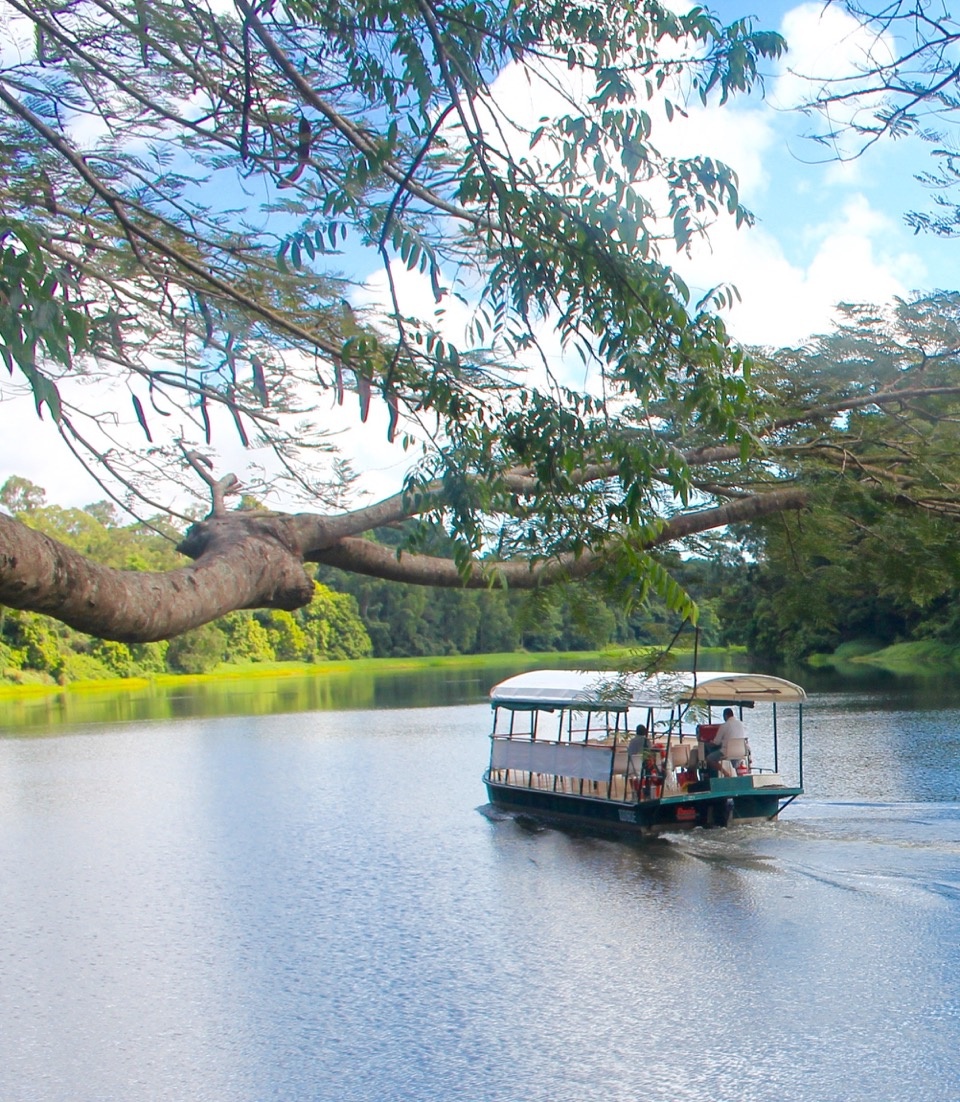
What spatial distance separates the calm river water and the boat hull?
28 centimetres

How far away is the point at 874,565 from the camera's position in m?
8.55

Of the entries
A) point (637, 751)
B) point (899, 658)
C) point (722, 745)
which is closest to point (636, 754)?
point (637, 751)

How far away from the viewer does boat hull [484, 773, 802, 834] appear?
17.3 metres

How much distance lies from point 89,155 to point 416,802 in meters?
17.3

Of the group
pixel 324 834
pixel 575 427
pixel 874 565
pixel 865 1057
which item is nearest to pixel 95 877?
pixel 324 834

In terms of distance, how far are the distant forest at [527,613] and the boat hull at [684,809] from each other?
7.27 feet

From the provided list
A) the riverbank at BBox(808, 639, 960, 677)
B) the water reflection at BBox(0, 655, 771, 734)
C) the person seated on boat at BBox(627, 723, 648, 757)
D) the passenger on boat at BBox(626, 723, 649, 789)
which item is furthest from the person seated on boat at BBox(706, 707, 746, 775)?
the riverbank at BBox(808, 639, 960, 677)

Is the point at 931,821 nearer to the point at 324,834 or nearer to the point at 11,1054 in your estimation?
the point at 324,834

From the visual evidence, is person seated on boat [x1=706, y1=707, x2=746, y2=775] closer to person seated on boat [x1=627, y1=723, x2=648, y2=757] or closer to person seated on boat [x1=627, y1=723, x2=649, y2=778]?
person seated on boat [x1=627, y1=723, x2=649, y2=778]

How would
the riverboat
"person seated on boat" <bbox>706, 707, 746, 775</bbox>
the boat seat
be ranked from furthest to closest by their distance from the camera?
the boat seat
"person seated on boat" <bbox>706, 707, 746, 775</bbox>
the riverboat

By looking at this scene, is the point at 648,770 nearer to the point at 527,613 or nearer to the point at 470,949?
the point at 470,949

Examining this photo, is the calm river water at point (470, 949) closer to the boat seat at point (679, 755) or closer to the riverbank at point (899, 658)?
the boat seat at point (679, 755)

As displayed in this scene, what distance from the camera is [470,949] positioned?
1286cm

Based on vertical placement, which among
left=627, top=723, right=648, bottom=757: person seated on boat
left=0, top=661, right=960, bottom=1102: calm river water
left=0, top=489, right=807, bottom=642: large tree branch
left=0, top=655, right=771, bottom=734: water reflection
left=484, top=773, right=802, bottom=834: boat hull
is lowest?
left=0, top=661, right=960, bottom=1102: calm river water
